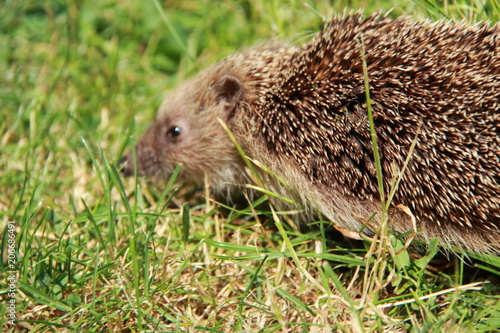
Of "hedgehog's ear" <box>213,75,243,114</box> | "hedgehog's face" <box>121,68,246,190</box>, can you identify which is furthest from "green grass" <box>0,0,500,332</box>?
"hedgehog's ear" <box>213,75,243,114</box>

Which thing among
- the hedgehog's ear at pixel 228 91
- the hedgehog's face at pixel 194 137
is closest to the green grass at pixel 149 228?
the hedgehog's face at pixel 194 137

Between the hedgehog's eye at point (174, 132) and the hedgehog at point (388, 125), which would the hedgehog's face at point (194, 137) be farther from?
the hedgehog at point (388, 125)

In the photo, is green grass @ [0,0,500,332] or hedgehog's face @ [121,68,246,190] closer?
green grass @ [0,0,500,332]

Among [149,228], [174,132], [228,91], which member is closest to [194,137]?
[174,132]

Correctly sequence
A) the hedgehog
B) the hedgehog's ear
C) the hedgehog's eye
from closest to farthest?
1. the hedgehog
2. the hedgehog's ear
3. the hedgehog's eye

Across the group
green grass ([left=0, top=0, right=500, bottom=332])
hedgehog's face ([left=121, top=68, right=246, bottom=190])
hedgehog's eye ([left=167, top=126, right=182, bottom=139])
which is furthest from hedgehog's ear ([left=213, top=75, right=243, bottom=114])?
green grass ([left=0, top=0, right=500, bottom=332])

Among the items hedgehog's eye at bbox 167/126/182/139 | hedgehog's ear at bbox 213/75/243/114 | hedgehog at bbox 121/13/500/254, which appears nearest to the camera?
hedgehog at bbox 121/13/500/254

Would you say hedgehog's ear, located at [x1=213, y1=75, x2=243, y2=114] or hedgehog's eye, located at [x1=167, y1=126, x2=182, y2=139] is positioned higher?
hedgehog's ear, located at [x1=213, y1=75, x2=243, y2=114]

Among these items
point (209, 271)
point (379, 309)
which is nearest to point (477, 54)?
point (379, 309)

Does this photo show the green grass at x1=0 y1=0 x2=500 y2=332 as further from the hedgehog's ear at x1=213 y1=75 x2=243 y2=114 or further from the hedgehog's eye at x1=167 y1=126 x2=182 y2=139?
the hedgehog's ear at x1=213 y1=75 x2=243 y2=114

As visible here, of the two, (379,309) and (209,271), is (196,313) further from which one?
(379,309)
